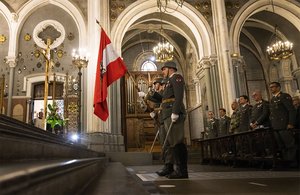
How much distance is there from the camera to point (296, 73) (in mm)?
11836

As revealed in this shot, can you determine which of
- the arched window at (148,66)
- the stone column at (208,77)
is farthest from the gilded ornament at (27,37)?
the arched window at (148,66)

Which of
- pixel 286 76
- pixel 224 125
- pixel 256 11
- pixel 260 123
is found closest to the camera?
pixel 260 123

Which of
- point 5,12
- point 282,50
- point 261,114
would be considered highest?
point 5,12

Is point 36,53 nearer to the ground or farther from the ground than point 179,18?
nearer to the ground

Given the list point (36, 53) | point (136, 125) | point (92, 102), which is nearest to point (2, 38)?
point (36, 53)

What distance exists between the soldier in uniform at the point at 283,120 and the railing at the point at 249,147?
0.08 metres

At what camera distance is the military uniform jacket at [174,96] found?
3275 millimetres

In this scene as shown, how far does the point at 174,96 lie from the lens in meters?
3.42

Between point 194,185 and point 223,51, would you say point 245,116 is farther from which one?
point 223,51

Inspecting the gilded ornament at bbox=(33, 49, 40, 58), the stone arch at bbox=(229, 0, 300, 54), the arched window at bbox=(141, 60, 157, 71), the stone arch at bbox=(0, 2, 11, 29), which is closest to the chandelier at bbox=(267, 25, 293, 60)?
the stone arch at bbox=(229, 0, 300, 54)

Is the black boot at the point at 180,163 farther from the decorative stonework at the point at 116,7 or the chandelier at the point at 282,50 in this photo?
the chandelier at the point at 282,50

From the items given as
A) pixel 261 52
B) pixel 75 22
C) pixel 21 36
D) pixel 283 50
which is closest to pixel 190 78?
pixel 261 52

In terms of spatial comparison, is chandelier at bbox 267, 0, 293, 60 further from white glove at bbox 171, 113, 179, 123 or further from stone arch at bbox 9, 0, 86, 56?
white glove at bbox 171, 113, 179, 123

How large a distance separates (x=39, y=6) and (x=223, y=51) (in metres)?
6.74
